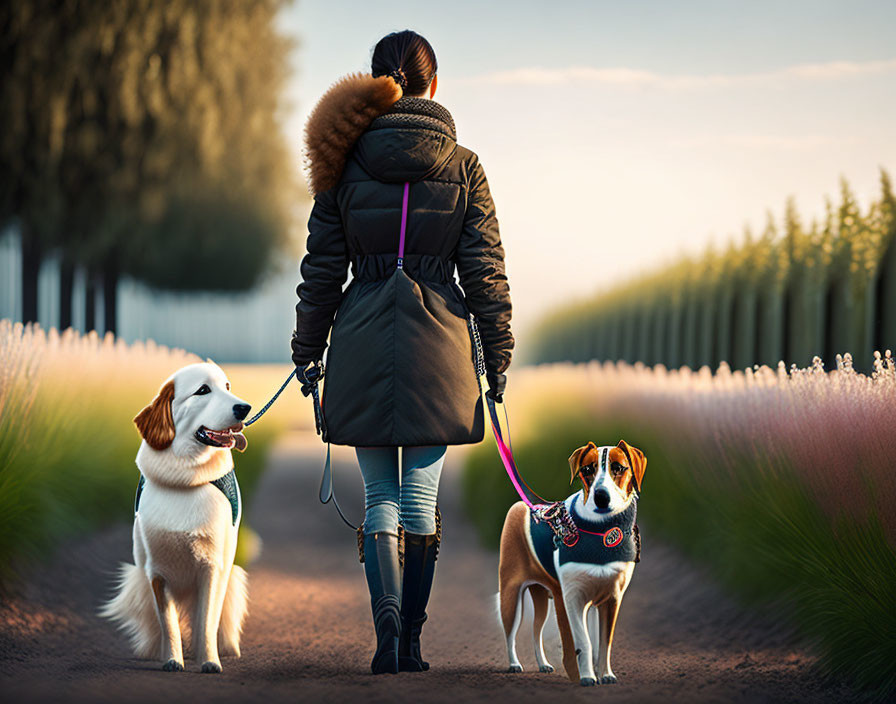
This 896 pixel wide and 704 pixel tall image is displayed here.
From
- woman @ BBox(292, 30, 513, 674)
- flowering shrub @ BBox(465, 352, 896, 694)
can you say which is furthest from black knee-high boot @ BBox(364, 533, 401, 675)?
flowering shrub @ BBox(465, 352, 896, 694)

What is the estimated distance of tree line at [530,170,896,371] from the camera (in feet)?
39.5

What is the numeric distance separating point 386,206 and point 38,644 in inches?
101

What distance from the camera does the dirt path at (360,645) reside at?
11.5ft

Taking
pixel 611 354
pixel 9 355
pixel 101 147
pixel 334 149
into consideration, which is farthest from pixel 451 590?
pixel 611 354

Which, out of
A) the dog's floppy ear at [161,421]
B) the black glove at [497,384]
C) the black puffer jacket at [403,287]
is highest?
the black puffer jacket at [403,287]

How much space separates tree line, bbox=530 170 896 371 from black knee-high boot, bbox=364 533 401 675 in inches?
360

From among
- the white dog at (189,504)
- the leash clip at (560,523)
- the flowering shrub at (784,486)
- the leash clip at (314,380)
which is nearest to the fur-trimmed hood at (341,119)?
the leash clip at (314,380)

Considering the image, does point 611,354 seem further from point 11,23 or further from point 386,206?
point 386,206

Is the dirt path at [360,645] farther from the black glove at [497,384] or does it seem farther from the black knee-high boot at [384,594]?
the black glove at [497,384]

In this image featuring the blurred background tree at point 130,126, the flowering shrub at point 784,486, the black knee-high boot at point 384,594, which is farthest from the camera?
the blurred background tree at point 130,126

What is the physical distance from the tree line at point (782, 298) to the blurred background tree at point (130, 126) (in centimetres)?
825

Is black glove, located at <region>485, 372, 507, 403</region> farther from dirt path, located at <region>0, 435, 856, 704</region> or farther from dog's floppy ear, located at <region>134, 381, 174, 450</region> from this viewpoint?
dog's floppy ear, located at <region>134, 381, 174, 450</region>

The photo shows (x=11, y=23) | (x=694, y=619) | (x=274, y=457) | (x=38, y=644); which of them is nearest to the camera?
(x=38, y=644)

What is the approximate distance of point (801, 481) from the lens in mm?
4598
